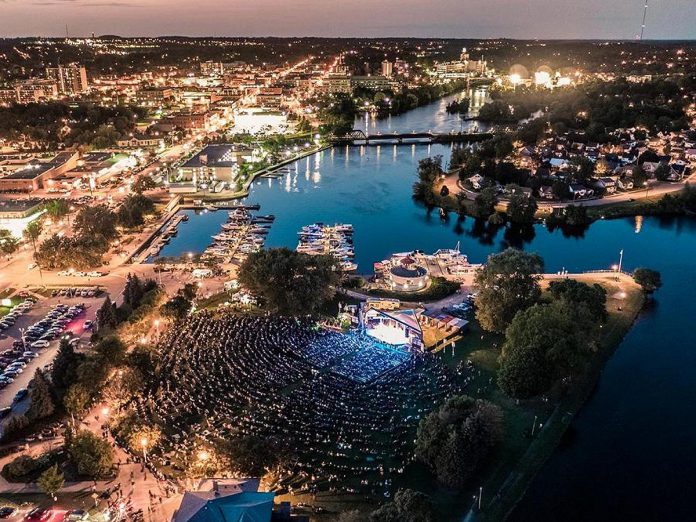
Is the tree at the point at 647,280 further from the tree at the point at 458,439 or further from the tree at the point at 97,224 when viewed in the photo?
the tree at the point at 97,224

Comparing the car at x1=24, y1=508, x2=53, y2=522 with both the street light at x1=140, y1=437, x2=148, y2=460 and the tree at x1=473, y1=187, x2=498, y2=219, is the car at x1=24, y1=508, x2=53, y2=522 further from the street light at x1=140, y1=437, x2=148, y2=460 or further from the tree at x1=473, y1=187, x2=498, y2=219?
the tree at x1=473, y1=187, x2=498, y2=219

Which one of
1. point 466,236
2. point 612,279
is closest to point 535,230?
point 466,236

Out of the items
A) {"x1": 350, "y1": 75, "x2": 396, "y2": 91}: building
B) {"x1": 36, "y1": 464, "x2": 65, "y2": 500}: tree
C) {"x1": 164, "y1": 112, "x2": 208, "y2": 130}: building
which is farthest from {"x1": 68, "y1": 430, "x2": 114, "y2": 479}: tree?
{"x1": 350, "y1": 75, "x2": 396, "y2": 91}: building

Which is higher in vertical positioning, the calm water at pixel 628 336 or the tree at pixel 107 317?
the tree at pixel 107 317

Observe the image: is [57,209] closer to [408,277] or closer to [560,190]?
[408,277]

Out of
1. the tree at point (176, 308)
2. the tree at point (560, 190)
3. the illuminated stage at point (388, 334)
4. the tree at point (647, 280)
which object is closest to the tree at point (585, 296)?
the tree at point (647, 280)

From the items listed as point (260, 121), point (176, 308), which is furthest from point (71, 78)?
point (176, 308)

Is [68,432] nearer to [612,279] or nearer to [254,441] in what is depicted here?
[254,441]
